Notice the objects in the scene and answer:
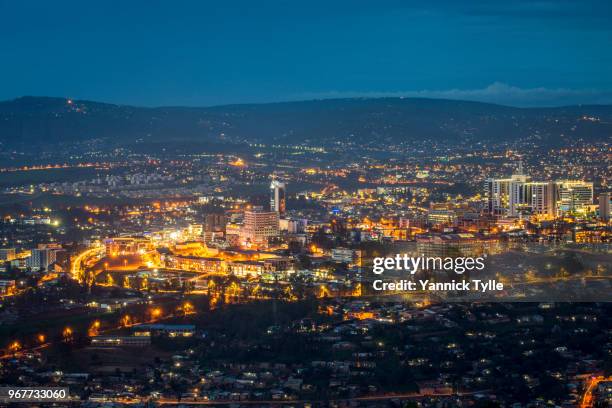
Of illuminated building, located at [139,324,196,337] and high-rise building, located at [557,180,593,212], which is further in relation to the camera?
high-rise building, located at [557,180,593,212]

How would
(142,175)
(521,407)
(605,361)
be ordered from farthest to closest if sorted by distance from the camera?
1. (142,175)
2. (605,361)
3. (521,407)

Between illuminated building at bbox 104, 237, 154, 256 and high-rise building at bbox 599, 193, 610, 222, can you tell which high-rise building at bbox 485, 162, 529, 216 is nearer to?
high-rise building at bbox 599, 193, 610, 222

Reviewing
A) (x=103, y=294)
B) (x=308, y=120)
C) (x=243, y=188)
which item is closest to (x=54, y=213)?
(x=243, y=188)

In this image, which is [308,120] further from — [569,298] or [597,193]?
[569,298]

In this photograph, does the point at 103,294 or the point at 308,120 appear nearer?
the point at 103,294

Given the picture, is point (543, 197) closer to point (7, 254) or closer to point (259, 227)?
point (259, 227)

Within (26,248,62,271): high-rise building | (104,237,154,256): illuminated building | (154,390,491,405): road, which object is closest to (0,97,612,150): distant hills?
(104,237,154,256): illuminated building

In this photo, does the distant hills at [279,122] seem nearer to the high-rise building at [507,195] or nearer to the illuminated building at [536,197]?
the high-rise building at [507,195]
